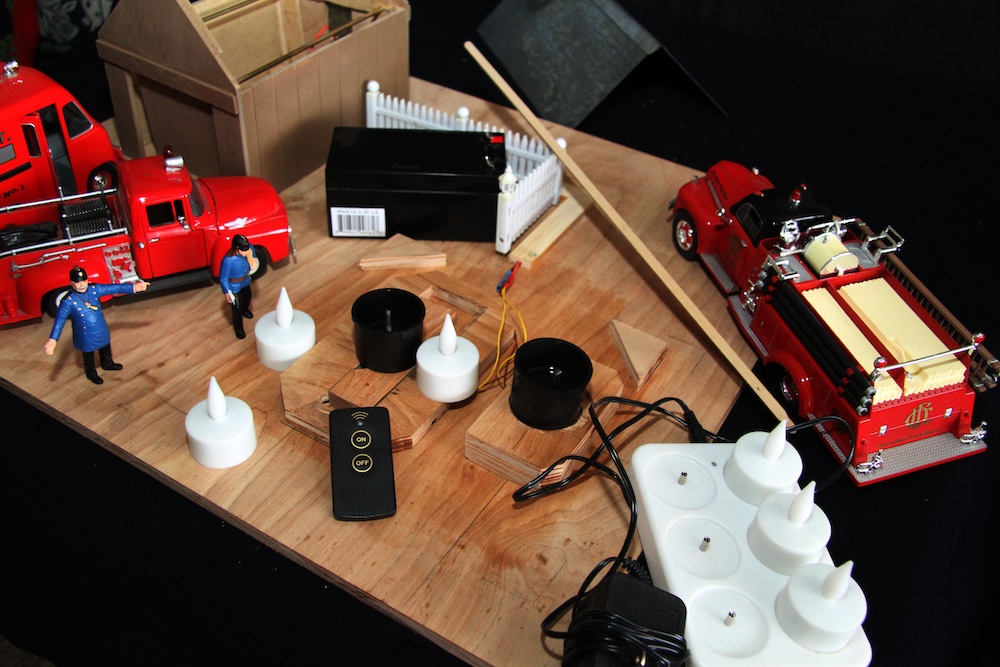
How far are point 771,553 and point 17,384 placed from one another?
1512 millimetres

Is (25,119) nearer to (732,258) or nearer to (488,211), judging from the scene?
(488,211)

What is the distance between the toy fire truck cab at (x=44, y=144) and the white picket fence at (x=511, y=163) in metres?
0.74

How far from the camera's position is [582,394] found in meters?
1.66

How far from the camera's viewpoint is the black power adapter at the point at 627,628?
128 cm

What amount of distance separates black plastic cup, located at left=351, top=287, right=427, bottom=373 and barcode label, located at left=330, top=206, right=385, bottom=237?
1.51 feet

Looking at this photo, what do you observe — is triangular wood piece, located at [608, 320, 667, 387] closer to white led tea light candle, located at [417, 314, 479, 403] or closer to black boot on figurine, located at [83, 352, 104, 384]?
white led tea light candle, located at [417, 314, 479, 403]

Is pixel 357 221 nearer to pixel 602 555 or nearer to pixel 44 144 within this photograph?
pixel 44 144

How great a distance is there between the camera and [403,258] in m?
2.19

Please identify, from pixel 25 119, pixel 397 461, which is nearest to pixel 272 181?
pixel 25 119

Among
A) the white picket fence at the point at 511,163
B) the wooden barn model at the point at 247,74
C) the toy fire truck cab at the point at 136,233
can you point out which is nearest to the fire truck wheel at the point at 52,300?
the toy fire truck cab at the point at 136,233

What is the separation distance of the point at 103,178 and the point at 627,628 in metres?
1.64

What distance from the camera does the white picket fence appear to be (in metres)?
2.22

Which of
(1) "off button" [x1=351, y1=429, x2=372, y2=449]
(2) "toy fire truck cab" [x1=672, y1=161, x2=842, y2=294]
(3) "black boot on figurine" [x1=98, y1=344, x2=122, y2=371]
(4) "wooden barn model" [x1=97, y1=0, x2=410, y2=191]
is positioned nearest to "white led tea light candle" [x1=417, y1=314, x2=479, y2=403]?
(1) "off button" [x1=351, y1=429, x2=372, y2=449]

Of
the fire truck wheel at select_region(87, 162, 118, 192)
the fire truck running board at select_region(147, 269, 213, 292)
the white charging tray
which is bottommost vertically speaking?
the fire truck running board at select_region(147, 269, 213, 292)
